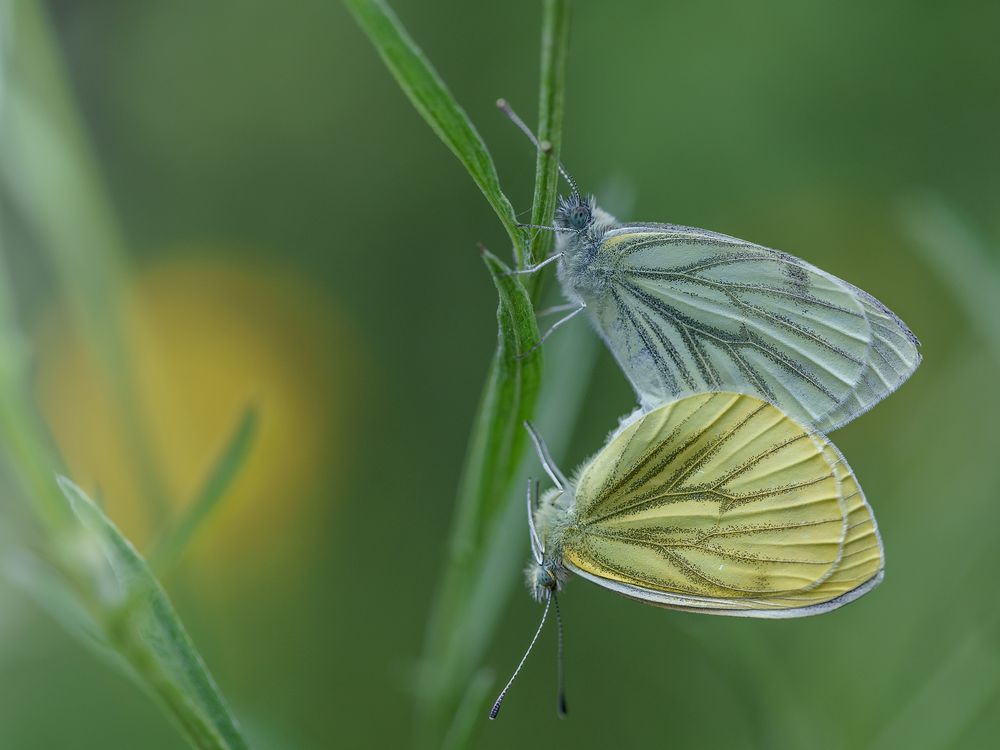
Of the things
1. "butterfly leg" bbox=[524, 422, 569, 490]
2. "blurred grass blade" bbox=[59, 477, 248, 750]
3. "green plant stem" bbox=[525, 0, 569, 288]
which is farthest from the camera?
"butterfly leg" bbox=[524, 422, 569, 490]

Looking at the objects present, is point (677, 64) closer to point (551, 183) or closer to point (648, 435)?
point (648, 435)

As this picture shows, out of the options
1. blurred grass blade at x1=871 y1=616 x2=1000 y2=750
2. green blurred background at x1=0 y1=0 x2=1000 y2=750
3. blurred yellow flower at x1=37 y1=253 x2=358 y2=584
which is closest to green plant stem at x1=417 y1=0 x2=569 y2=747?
blurred grass blade at x1=871 y1=616 x2=1000 y2=750

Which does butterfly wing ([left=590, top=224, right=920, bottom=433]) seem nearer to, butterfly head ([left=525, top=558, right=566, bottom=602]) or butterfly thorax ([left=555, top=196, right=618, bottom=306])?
butterfly thorax ([left=555, top=196, right=618, bottom=306])

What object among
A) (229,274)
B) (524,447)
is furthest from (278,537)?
(524,447)

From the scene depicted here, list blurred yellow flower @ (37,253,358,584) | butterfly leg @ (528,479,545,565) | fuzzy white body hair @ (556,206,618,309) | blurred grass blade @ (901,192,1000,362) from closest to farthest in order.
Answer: butterfly leg @ (528,479,545,565), blurred grass blade @ (901,192,1000,362), fuzzy white body hair @ (556,206,618,309), blurred yellow flower @ (37,253,358,584)

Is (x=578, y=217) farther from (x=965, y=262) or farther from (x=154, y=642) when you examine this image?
(x=154, y=642)

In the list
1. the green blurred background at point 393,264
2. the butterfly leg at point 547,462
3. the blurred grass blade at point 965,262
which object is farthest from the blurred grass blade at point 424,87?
the green blurred background at point 393,264
